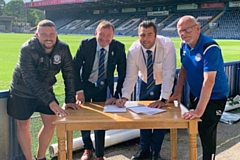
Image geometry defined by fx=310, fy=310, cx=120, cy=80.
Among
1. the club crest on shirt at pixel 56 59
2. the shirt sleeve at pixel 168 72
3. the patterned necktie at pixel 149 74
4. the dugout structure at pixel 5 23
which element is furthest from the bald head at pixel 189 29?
the dugout structure at pixel 5 23

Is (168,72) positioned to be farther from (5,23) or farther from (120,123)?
(5,23)

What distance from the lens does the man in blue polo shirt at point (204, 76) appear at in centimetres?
275

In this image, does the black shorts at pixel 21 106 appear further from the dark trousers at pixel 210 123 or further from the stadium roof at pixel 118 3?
the stadium roof at pixel 118 3

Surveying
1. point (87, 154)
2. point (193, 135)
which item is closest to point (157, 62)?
point (193, 135)

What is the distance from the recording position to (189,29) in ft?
9.21

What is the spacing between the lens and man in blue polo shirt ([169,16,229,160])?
2746 millimetres

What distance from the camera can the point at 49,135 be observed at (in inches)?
136

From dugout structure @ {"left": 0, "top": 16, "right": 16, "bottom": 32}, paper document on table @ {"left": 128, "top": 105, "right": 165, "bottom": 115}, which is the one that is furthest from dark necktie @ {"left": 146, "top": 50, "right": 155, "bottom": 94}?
dugout structure @ {"left": 0, "top": 16, "right": 16, "bottom": 32}

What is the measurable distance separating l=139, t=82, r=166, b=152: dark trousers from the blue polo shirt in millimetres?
705

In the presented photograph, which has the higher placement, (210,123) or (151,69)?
(151,69)

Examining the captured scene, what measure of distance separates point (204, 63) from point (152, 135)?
1368 millimetres

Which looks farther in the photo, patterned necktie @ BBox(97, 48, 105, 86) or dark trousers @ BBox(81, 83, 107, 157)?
dark trousers @ BBox(81, 83, 107, 157)

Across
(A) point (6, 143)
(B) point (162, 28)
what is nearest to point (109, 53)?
(A) point (6, 143)

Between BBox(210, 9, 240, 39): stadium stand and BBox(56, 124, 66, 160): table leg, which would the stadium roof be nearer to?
BBox(210, 9, 240, 39): stadium stand
